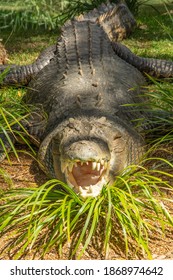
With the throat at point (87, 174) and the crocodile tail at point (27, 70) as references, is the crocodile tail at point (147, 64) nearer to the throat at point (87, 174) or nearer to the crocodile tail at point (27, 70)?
the crocodile tail at point (27, 70)

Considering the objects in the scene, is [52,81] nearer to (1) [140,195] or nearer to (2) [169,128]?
(2) [169,128]

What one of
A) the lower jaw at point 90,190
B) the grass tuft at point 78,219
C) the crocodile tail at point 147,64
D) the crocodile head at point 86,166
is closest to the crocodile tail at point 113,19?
the crocodile tail at point 147,64

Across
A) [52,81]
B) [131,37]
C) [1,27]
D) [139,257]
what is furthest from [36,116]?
[1,27]

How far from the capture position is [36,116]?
18.7 feet

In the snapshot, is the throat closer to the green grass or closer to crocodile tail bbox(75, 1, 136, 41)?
the green grass

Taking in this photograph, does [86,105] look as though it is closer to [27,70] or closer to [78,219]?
[78,219]

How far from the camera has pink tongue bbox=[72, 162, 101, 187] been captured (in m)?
4.07

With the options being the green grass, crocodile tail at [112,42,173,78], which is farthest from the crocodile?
the green grass

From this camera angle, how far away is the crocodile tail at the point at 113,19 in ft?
27.8

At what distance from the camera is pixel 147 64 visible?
290 inches

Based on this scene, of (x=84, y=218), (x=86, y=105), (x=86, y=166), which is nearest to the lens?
(x=84, y=218)

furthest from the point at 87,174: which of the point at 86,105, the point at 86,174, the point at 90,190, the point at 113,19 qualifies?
the point at 113,19

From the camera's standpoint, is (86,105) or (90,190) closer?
(90,190)

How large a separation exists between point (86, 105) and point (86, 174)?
4.07 ft
